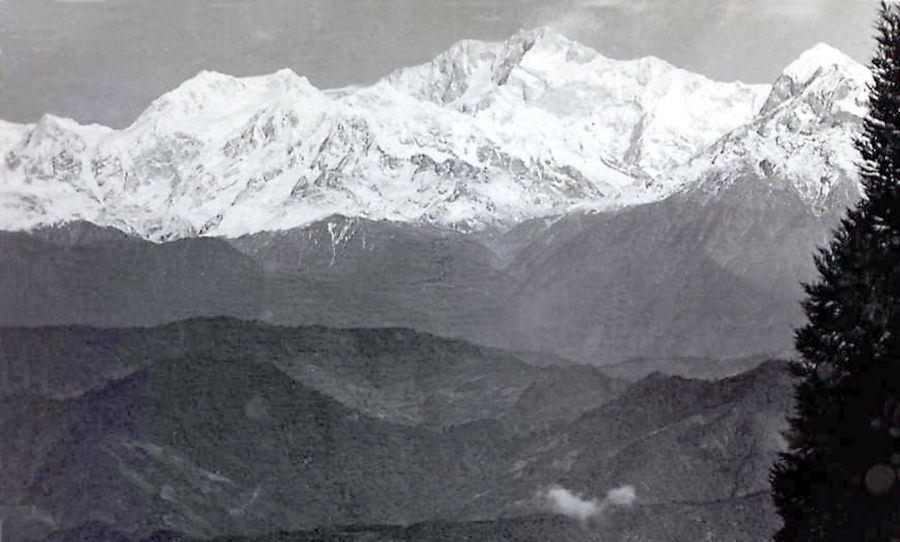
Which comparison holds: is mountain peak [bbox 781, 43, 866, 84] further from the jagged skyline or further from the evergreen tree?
the evergreen tree

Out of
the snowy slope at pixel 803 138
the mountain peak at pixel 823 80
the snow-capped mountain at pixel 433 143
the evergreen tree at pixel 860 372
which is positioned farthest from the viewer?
the snow-capped mountain at pixel 433 143

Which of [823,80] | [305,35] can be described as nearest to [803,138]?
[823,80]

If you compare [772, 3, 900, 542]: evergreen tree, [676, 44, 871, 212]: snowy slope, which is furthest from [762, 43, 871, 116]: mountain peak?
[772, 3, 900, 542]: evergreen tree

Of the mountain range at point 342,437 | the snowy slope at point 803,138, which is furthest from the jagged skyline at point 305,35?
the mountain range at point 342,437

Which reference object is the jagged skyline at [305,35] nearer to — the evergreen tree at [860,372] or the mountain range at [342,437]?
the mountain range at [342,437]

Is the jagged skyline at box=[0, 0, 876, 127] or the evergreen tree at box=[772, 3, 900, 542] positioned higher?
the jagged skyline at box=[0, 0, 876, 127]

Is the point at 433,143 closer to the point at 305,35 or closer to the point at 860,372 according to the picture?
the point at 305,35
